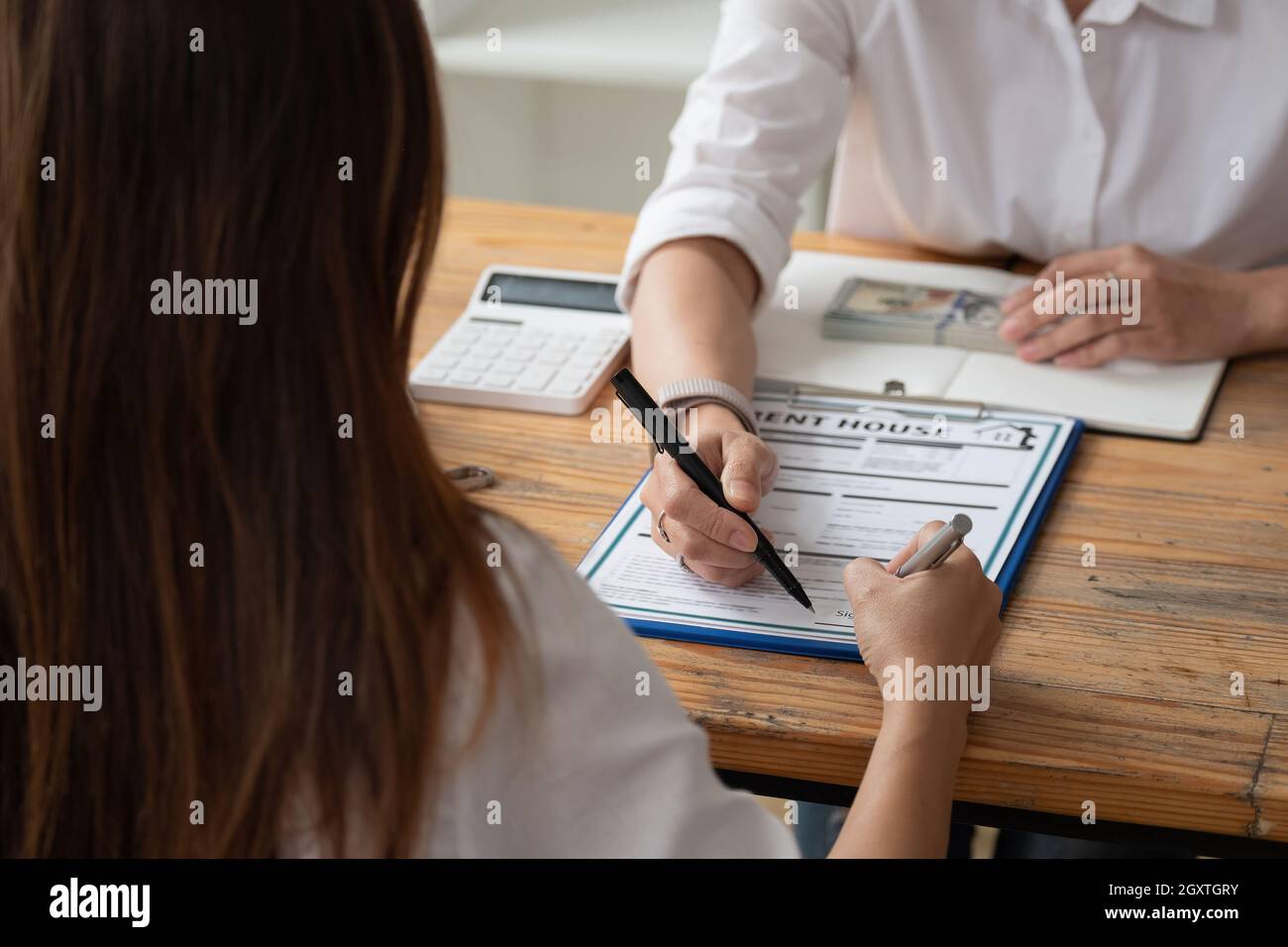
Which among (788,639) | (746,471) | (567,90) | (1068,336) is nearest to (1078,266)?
Answer: (1068,336)

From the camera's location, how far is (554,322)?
1378 mm

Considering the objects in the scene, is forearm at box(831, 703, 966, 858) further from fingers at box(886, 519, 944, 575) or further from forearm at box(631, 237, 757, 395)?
forearm at box(631, 237, 757, 395)

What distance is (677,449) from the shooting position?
0.99m

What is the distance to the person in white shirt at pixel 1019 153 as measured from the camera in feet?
4.21

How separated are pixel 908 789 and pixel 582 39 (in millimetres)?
1994

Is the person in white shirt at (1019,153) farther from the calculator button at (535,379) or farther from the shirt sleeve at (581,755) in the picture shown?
the shirt sleeve at (581,755)

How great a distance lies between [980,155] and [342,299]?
44.4 inches

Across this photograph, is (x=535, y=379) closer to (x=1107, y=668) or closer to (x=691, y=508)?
(x=691, y=508)

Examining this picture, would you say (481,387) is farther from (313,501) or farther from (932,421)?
(313,501)

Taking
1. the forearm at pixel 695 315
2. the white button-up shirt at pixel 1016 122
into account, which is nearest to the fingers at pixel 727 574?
the forearm at pixel 695 315

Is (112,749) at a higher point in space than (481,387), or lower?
lower

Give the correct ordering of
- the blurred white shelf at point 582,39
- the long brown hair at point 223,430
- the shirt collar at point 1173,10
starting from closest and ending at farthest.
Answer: the long brown hair at point 223,430, the shirt collar at point 1173,10, the blurred white shelf at point 582,39

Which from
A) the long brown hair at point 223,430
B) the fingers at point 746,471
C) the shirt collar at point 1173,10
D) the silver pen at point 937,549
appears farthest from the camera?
the shirt collar at point 1173,10

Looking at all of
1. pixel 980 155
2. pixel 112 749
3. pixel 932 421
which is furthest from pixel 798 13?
pixel 112 749
